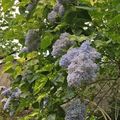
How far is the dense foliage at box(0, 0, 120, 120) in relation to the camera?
1781 millimetres

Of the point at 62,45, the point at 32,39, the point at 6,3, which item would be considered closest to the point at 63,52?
the point at 62,45

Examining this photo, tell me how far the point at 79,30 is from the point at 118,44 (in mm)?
220

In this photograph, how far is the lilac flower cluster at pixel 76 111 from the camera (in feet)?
6.32

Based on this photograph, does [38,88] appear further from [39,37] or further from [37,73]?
[39,37]

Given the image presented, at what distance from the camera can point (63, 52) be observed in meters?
1.94

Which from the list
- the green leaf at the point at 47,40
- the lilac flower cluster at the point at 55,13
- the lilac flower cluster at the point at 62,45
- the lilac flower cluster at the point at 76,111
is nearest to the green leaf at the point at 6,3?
the lilac flower cluster at the point at 55,13

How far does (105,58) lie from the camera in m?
2.45

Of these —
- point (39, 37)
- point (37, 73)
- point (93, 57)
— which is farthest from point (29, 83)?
point (93, 57)

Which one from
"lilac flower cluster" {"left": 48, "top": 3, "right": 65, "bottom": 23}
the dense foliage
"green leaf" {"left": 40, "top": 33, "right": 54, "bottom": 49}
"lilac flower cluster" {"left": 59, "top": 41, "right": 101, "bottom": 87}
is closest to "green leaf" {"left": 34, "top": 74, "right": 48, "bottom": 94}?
the dense foliage

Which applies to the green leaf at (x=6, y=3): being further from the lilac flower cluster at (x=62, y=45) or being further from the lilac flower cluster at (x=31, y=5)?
the lilac flower cluster at (x=62, y=45)

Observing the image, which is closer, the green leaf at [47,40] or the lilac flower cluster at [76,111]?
the lilac flower cluster at [76,111]

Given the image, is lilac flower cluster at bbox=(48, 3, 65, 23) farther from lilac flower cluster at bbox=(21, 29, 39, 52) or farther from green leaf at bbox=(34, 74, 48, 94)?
green leaf at bbox=(34, 74, 48, 94)

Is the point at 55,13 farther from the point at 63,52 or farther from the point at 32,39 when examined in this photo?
the point at 63,52

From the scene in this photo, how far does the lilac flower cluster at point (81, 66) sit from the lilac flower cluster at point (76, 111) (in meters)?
0.27
